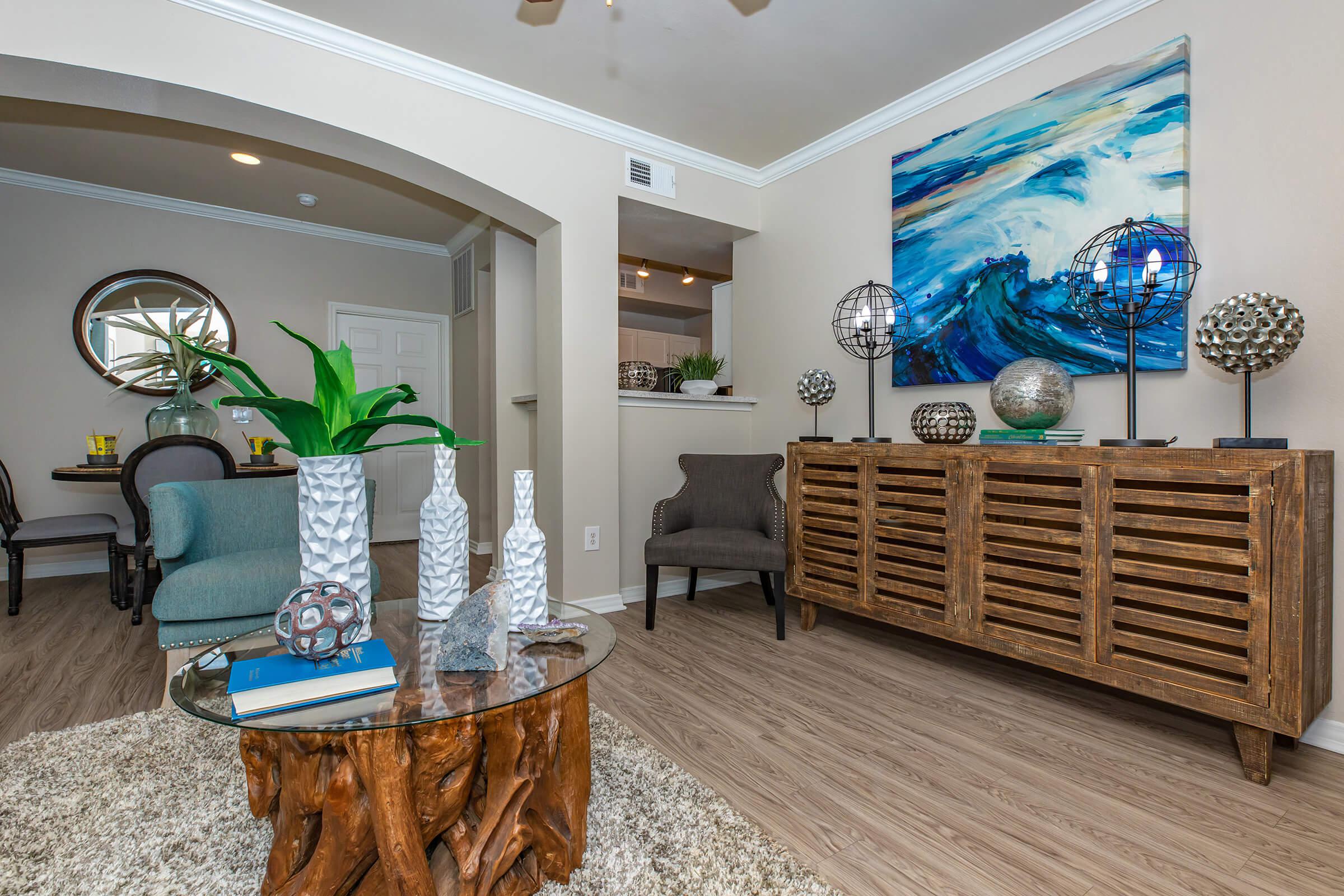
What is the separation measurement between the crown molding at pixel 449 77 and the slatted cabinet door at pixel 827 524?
1.88 m

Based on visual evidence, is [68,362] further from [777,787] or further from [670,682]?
[777,787]

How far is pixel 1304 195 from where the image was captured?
1.92 m

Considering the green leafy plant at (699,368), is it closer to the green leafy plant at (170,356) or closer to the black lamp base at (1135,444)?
the black lamp base at (1135,444)

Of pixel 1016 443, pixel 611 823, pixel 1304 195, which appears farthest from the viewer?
pixel 1016 443

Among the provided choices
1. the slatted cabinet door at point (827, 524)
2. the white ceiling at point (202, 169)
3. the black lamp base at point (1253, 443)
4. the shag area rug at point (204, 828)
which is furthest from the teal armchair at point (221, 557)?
the black lamp base at point (1253, 443)

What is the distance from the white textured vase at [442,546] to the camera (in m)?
1.49

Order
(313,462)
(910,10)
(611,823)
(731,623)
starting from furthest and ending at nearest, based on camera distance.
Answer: (731,623)
(910,10)
(611,823)
(313,462)

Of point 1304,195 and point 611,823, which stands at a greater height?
point 1304,195

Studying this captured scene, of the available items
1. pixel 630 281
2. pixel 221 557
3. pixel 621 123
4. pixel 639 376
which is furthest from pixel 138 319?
pixel 630 281

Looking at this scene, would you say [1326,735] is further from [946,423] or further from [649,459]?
[649,459]

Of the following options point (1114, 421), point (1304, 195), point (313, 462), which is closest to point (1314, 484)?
point (1114, 421)

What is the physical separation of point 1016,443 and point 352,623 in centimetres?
214

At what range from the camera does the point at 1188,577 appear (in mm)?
1787

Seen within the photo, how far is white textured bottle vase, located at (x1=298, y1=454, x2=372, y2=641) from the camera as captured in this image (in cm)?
134
